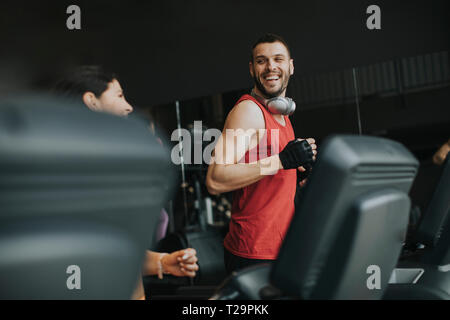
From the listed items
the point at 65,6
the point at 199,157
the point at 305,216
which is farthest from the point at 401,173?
the point at 65,6

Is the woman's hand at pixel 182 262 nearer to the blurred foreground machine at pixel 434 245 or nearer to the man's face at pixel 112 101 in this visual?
the man's face at pixel 112 101

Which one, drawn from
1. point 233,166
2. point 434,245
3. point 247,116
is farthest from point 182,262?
point 434,245

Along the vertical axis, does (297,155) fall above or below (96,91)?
below

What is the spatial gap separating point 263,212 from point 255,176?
162 millimetres

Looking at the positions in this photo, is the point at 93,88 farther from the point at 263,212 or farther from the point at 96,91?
the point at 263,212

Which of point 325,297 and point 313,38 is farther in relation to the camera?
point 313,38

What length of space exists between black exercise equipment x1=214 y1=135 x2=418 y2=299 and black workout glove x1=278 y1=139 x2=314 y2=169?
50 cm

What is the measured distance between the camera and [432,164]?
127 inches

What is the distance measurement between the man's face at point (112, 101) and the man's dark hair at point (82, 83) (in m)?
0.01

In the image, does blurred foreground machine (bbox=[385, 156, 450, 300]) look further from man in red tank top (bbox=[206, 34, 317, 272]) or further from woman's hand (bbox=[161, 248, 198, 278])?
woman's hand (bbox=[161, 248, 198, 278])

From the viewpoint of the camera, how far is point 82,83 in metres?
1.31

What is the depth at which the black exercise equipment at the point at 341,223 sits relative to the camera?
0.69 m

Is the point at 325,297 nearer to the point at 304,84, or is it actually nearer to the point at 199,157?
the point at 304,84
